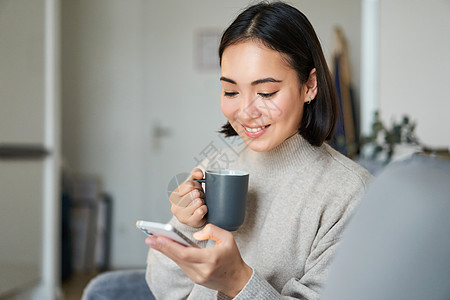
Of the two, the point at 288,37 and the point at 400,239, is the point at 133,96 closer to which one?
the point at 288,37

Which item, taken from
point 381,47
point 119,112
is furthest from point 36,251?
point 381,47

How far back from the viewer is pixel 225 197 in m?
0.81

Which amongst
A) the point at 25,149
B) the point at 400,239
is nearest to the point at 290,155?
the point at 400,239

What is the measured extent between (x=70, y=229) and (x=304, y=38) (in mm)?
3276

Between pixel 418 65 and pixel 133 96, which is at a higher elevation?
pixel 418 65

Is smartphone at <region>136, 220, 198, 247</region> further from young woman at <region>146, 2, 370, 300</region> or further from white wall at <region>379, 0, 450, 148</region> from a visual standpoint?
white wall at <region>379, 0, 450, 148</region>

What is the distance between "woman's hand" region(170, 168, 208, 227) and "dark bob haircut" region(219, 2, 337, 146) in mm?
273

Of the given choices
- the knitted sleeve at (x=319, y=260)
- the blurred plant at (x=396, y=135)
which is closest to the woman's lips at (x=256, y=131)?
the knitted sleeve at (x=319, y=260)

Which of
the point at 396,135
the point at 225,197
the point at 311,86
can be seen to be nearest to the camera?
the point at 225,197

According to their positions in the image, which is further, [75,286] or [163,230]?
[75,286]

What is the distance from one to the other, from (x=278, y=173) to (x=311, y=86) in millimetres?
211

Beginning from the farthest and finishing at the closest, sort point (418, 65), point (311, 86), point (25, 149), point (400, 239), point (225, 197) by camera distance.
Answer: point (25, 149) → point (418, 65) → point (311, 86) → point (225, 197) → point (400, 239)

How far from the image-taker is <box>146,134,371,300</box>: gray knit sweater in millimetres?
881

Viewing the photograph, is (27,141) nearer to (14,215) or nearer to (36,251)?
(14,215)
